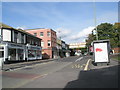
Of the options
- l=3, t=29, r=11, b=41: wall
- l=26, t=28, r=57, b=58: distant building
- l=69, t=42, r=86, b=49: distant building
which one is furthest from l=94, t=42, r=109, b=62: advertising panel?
l=69, t=42, r=86, b=49: distant building

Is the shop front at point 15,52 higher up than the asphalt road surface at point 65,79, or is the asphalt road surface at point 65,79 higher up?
the shop front at point 15,52

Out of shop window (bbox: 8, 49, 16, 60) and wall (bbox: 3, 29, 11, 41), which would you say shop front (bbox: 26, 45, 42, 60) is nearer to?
shop window (bbox: 8, 49, 16, 60)

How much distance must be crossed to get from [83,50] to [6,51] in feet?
312

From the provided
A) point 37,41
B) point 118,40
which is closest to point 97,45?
point 37,41

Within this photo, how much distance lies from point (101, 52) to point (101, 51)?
10cm

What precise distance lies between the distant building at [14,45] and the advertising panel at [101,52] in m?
16.0

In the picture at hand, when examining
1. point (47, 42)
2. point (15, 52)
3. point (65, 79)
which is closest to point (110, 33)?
point (47, 42)

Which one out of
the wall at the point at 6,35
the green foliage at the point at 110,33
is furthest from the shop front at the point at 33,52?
the green foliage at the point at 110,33

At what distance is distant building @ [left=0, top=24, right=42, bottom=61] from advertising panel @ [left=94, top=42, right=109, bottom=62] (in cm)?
1604

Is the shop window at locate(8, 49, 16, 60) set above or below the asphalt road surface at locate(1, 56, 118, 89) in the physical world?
above

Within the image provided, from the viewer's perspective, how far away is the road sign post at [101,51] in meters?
16.0

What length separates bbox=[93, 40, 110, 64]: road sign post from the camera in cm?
1596

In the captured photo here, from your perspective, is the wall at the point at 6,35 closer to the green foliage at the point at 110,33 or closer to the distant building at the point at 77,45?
the green foliage at the point at 110,33

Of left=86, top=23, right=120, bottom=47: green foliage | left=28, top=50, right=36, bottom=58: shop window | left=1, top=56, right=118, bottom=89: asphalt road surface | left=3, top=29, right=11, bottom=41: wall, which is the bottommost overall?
left=1, top=56, right=118, bottom=89: asphalt road surface
